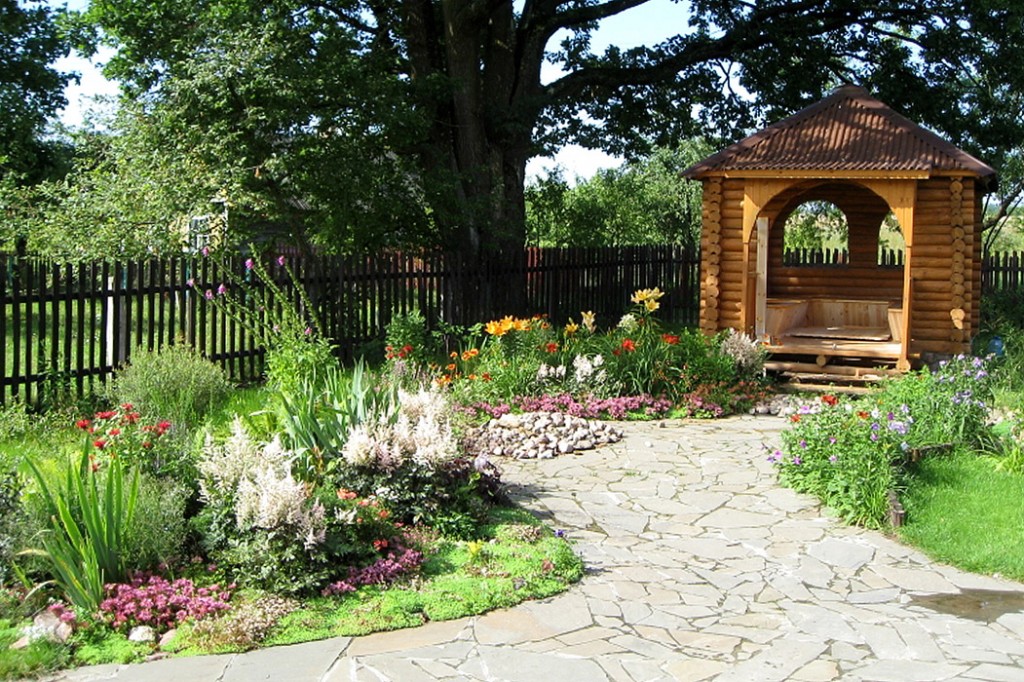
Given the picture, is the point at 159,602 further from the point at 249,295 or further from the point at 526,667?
the point at 249,295

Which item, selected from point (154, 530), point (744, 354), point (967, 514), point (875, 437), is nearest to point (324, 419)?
point (154, 530)

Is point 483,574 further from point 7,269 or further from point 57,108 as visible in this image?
point 57,108

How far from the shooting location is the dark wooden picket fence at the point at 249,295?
1109 cm

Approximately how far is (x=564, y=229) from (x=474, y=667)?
22807 millimetres

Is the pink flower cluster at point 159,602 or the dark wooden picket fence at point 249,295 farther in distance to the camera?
the dark wooden picket fence at point 249,295

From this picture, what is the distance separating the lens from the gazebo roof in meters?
13.8

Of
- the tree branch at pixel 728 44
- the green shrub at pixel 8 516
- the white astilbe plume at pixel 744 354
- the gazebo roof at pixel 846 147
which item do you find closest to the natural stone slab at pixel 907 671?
the green shrub at pixel 8 516

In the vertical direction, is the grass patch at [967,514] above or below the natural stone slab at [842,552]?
above

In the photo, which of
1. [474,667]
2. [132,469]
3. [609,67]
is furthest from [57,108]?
[474,667]

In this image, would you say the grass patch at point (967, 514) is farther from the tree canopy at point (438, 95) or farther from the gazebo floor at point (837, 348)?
the tree canopy at point (438, 95)

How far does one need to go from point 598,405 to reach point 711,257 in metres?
4.26

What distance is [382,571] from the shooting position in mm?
6367

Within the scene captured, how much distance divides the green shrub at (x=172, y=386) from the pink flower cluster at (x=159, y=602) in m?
3.67

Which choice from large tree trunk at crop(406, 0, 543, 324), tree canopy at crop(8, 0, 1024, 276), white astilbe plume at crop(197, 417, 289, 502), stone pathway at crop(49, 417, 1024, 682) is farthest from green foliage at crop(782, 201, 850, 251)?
white astilbe plume at crop(197, 417, 289, 502)
